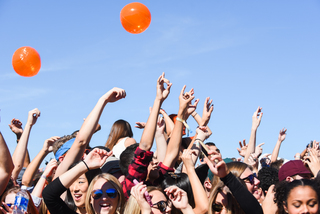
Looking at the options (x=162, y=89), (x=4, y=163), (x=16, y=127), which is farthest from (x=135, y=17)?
(x=16, y=127)

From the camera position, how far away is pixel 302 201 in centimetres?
331

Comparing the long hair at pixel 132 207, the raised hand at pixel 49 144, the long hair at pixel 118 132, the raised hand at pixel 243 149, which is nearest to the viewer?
the long hair at pixel 132 207

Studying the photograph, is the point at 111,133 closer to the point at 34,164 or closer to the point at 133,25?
the point at 34,164

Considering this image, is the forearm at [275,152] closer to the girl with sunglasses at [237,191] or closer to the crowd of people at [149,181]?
the crowd of people at [149,181]

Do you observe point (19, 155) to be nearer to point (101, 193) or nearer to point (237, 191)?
point (101, 193)

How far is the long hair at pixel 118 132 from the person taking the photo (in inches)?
235

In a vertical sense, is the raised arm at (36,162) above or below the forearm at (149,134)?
below

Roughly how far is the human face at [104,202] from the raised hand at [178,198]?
0.59 m

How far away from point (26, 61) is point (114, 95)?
192cm

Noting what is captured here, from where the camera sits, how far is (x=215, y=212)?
3861 millimetres

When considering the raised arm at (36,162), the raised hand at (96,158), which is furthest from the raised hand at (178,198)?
the raised arm at (36,162)

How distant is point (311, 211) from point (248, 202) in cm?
56

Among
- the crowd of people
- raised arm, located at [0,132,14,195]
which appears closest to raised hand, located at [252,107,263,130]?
the crowd of people

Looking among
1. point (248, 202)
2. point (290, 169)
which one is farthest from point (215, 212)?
point (290, 169)
